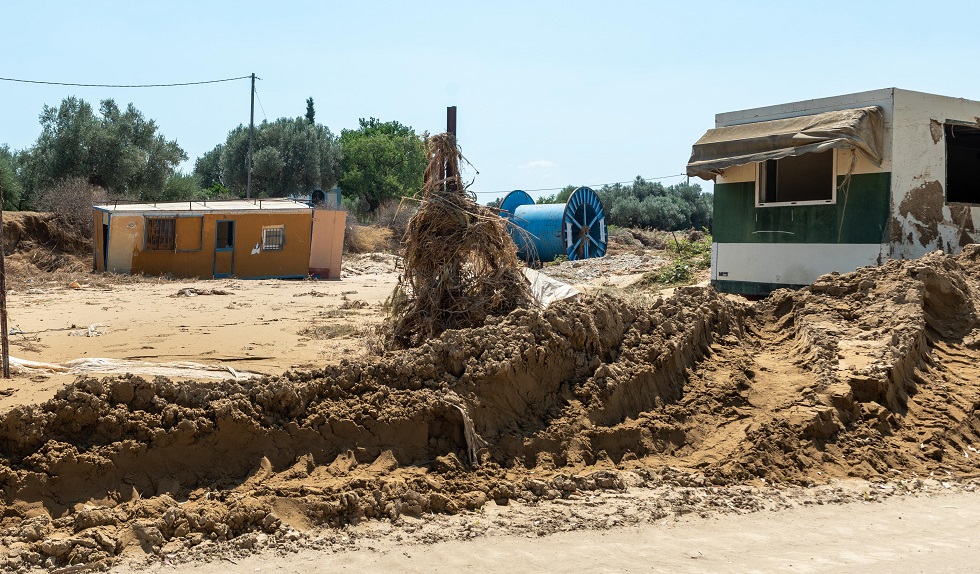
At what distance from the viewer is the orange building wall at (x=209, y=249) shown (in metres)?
20.9

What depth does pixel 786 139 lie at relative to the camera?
10.2 m

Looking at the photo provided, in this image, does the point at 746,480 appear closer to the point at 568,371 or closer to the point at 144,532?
the point at 568,371

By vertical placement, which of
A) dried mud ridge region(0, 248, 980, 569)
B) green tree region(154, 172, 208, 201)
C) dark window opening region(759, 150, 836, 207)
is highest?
green tree region(154, 172, 208, 201)

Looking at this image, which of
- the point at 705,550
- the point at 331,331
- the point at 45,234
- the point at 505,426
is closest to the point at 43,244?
the point at 45,234

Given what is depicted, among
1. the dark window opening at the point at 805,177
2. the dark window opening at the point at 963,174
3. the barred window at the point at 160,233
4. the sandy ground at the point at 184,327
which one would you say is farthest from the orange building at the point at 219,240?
the dark window opening at the point at 963,174

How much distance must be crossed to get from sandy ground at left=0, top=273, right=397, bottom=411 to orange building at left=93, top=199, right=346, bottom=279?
11.8ft

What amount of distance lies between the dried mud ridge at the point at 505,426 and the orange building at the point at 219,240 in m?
16.4

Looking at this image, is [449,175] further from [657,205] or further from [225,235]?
[657,205]

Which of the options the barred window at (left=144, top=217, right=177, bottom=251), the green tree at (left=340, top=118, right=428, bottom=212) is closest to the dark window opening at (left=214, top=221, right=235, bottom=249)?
the barred window at (left=144, top=217, right=177, bottom=251)

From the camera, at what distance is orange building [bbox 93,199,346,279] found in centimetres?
2097

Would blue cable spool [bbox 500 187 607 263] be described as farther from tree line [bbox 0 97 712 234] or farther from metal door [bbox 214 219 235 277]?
tree line [bbox 0 97 712 234]

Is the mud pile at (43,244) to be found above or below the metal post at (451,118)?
below

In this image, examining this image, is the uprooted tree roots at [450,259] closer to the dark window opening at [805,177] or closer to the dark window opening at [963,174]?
the dark window opening at [805,177]

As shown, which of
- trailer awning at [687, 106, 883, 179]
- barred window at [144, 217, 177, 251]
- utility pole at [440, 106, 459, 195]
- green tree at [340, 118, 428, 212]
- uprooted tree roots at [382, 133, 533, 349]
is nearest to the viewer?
uprooted tree roots at [382, 133, 533, 349]
